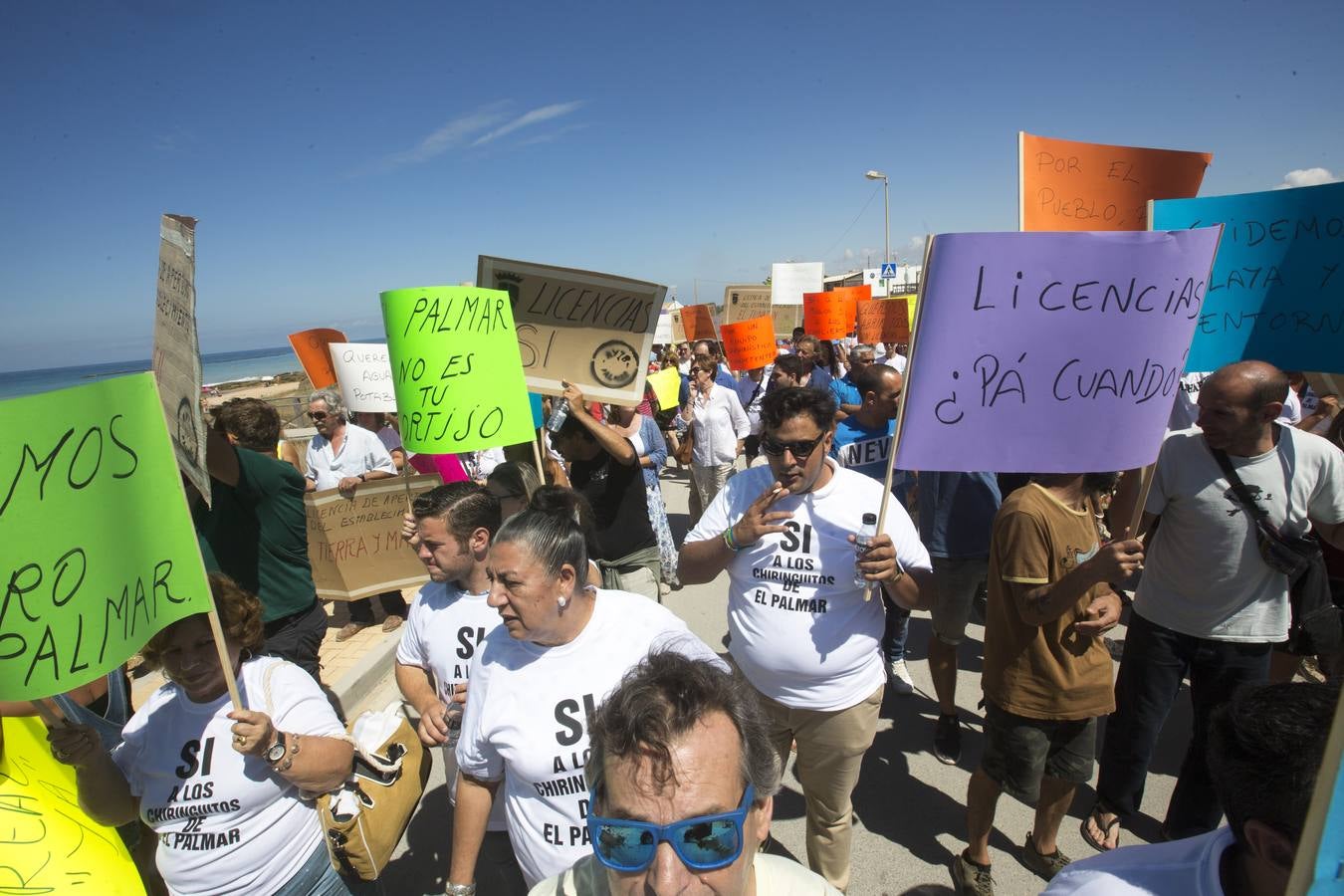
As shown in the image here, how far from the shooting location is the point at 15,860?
1.57 m

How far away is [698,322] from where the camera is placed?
12.4 m

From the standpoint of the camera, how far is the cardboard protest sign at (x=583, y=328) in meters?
3.55

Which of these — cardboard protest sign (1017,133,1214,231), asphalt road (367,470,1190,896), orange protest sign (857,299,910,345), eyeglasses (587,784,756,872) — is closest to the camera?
eyeglasses (587,784,756,872)

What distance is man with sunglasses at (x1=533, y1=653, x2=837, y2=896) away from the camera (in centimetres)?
111

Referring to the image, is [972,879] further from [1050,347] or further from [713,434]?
[713,434]

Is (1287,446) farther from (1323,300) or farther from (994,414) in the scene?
(994,414)

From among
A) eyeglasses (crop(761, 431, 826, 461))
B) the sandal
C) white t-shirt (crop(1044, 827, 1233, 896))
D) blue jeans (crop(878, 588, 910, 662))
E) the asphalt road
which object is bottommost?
the asphalt road

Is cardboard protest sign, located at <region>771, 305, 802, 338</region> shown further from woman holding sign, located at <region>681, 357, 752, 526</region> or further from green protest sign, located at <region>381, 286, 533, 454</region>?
green protest sign, located at <region>381, 286, 533, 454</region>

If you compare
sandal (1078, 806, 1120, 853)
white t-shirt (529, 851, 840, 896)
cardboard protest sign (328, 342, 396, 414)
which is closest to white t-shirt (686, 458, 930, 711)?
white t-shirt (529, 851, 840, 896)

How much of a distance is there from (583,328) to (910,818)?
301 cm

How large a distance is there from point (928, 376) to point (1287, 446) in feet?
5.68

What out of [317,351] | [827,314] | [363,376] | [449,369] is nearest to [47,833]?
[449,369]

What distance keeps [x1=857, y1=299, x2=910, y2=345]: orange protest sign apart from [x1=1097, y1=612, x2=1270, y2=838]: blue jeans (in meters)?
6.88

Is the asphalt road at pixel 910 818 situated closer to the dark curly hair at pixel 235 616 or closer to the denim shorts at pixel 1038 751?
the denim shorts at pixel 1038 751
